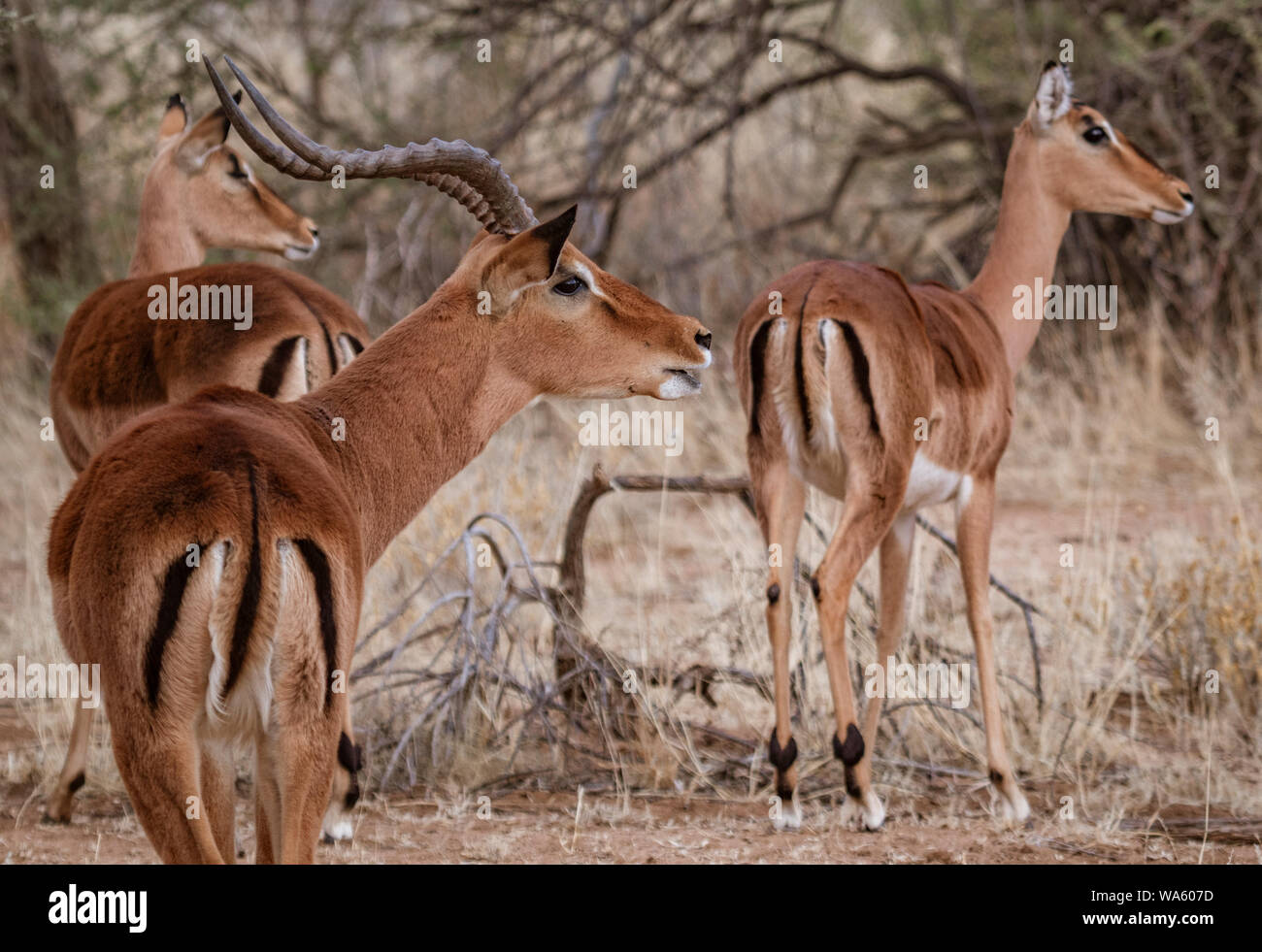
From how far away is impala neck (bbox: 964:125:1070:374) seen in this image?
18.7ft

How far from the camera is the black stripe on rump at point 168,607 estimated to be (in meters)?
2.76

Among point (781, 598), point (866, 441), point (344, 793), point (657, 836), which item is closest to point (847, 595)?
point (781, 598)

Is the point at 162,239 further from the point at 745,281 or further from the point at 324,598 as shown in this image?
the point at 745,281

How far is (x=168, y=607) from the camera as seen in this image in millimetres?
2762

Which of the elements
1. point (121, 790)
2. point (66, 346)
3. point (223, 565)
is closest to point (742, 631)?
point (121, 790)

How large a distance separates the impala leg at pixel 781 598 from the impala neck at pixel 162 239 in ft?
8.98

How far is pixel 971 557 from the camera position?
5.18 m

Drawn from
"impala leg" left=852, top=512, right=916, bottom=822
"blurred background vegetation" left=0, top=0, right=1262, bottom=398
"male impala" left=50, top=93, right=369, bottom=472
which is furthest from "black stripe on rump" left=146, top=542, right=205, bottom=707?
"blurred background vegetation" left=0, top=0, right=1262, bottom=398

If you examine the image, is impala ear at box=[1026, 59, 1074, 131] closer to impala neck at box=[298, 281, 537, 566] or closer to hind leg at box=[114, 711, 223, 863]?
impala neck at box=[298, 281, 537, 566]

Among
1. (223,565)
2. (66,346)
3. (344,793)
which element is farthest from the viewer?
(66,346)

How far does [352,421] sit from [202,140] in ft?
9.97

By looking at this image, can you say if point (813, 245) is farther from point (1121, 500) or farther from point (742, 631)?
point (742, 631)

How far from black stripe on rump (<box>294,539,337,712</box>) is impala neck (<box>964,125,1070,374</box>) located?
3.41 m

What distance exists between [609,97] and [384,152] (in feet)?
16.9
